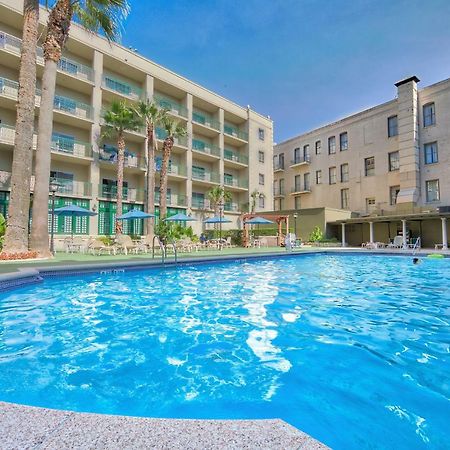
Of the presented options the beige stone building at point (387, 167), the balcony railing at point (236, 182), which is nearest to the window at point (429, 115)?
the beige stone building at point (387, 167)

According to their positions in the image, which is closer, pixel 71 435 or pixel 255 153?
pixel 71 435

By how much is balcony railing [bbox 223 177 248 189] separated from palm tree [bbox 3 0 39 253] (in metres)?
20.1

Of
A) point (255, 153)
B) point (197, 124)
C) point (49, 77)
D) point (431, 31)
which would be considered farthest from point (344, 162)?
point (49, 77)

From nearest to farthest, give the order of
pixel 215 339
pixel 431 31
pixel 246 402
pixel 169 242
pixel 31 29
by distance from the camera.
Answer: pixel 246 402 → pixel 215 339 → pixel 31 29 → pixel 431 31 → pixel 169 242

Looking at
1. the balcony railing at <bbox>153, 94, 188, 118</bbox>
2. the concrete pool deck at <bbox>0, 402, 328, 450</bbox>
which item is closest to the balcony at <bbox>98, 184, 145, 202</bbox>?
the balcony railing at <bbox>153, 94, 188, 118</bbox>

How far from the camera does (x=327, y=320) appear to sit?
5.12 metres

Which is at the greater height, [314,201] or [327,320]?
→ [314,201]

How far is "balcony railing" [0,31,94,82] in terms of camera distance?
1812cm

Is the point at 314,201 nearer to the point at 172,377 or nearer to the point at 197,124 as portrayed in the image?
the point at 197,124

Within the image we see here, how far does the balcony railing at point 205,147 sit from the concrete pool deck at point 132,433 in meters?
28.1

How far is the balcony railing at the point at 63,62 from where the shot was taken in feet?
59.5

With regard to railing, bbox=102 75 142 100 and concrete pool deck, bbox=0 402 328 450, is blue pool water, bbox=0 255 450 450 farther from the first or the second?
railing, bbox=102 75 142 100

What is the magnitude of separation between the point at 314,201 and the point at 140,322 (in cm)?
2982

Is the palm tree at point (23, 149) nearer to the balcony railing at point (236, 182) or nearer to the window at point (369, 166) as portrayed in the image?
the balcony railing at point (236, 182)
